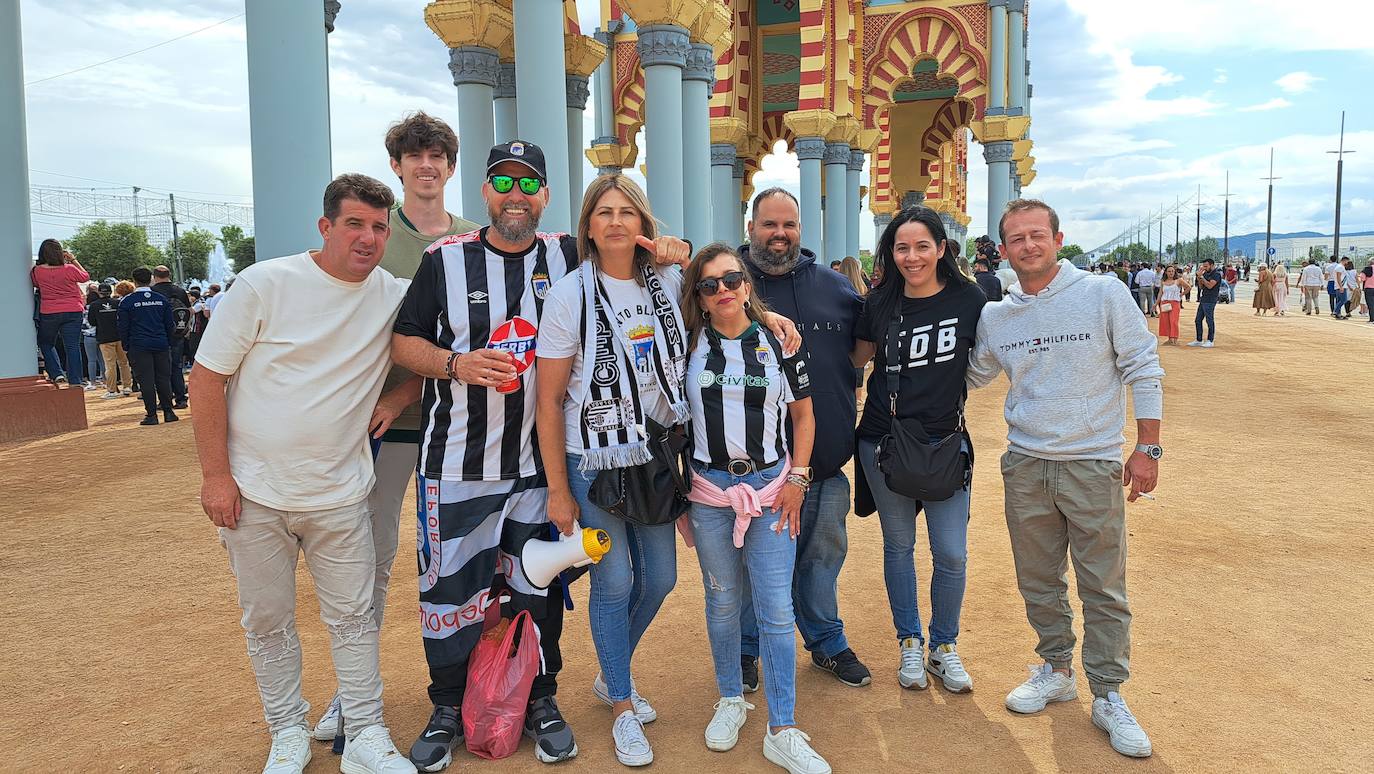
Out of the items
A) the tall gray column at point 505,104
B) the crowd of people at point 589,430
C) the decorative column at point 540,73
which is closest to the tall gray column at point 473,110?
the tall gray column at point 505,104

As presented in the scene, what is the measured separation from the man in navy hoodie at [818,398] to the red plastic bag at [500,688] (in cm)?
91

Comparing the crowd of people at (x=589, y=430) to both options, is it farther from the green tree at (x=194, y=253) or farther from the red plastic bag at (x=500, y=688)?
the green tree at (x=194, y=253)

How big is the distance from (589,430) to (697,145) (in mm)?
9048

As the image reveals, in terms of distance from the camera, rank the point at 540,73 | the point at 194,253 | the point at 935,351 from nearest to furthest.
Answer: the point at 935,351 → the point at 540,73 → the point at 194,253

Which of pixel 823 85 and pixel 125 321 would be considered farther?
pixel 823 85

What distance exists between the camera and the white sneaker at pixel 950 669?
337 cm

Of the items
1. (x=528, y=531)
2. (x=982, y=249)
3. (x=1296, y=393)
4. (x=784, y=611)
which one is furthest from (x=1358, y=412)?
(x=528, y=531)

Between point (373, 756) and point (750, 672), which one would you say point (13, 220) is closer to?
point (373, 756)

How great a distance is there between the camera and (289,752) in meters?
2.82

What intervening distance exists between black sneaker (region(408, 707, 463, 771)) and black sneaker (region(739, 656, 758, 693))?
1.13 meters

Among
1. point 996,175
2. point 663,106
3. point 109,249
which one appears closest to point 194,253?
point 109,249

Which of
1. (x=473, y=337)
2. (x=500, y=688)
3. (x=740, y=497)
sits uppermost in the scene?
(x=473, y=337)

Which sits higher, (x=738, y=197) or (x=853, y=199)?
(x=738, y=197)

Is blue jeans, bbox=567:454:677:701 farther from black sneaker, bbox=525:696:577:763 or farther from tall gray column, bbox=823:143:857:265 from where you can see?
tall gray column, bbox=823:143:857:265
